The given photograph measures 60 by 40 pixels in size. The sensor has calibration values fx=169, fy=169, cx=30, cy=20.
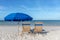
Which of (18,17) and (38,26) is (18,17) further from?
(38,26)

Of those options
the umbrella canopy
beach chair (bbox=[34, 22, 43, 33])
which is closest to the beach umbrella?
the umbrella canopy

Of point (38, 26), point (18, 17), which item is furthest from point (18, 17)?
point (38, 26)

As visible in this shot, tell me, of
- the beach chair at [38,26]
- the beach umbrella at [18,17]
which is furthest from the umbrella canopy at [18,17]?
the beach chair at [38,26]

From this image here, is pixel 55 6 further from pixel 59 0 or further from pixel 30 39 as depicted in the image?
pixel 30 39

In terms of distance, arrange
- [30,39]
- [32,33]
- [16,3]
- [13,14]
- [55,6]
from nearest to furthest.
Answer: [30,39], [13,14], [32,33], [16,3], [55,6]

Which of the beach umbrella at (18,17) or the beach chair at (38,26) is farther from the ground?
the beach umbrella at (18,17)

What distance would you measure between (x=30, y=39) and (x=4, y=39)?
700 millimetres

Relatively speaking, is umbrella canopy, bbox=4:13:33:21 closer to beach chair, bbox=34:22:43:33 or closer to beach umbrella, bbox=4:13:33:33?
beach umbrella, bbox=4:13:33:33

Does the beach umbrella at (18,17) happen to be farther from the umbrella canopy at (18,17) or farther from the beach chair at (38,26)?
the beach chair at (38,26)

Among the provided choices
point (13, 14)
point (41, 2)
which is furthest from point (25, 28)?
point (41, 2)

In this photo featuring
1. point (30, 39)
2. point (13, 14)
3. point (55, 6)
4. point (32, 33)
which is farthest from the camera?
point (55, 6)

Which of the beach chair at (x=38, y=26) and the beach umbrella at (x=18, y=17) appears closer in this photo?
the beach umbrella at (x=18, y=17)

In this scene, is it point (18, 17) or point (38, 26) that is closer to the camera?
point (18, 17)

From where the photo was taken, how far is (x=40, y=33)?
17.8 feet
